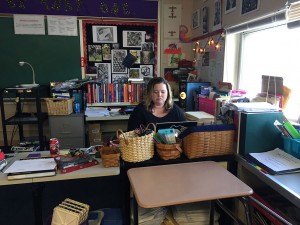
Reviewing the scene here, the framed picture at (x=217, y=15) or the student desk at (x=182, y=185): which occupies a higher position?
the framed picture at (x=217, y=15)

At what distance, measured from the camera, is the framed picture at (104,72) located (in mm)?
3688

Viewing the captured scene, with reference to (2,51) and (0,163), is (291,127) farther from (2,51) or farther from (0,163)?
(2,51)

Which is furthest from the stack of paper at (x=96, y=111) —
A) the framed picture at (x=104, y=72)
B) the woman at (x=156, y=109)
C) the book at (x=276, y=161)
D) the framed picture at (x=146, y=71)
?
the book at (x=276, y=161)

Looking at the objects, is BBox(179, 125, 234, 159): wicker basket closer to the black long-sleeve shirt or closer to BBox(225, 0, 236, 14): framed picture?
the black long-sleeve shirt

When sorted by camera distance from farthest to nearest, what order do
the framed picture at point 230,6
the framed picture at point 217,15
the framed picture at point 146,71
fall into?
the framed picture at point 146,71
the framed picture at point 217,15
the framed picture at point 230,6

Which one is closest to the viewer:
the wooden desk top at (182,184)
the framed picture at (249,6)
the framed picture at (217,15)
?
the wooden desk top at (182,184)

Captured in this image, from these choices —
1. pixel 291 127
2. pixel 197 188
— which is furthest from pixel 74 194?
pixel 291 127

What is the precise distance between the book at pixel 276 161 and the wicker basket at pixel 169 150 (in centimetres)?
47

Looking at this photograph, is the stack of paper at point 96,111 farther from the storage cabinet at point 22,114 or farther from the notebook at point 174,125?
the notebook at point 174,125

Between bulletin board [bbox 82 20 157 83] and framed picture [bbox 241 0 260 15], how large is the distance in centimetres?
157

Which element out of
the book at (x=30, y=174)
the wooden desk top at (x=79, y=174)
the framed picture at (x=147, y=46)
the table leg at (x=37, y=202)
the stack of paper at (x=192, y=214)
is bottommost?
the stack of paper at (x=192, y=214)

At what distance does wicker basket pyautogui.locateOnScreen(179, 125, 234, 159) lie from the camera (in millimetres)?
1661

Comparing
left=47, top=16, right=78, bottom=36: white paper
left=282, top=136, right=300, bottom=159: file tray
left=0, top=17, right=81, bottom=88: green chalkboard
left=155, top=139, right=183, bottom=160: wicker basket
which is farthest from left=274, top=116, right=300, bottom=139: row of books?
left=47, top=16, right=78, bottom=36: white paper

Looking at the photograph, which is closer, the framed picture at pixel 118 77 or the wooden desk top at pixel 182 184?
the wooden desk top at pixel 182 184
